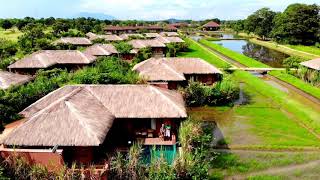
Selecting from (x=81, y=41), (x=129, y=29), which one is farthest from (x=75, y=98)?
(x=129, y=29)

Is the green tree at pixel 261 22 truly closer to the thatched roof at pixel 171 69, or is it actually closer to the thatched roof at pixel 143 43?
the thatched roof at pixel 143 43

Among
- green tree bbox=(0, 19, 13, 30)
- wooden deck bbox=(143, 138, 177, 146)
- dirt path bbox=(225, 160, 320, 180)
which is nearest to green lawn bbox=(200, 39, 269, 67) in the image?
dirt path bbox=(225, 160, 320, 180)

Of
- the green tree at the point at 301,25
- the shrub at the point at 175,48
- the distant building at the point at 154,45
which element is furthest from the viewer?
the green tree at the point at 301,25

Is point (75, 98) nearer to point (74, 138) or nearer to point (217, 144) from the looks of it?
point (74, 138)

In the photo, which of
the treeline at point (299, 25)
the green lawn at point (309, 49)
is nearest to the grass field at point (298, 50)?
the green lawn at point (309, 49)

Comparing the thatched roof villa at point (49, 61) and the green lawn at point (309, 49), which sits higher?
the thatched roof villa at point (49, 61)

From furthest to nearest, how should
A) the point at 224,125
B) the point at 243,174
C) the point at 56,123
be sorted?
the point at 224,125
the point at 243,174
the point at 56,123
